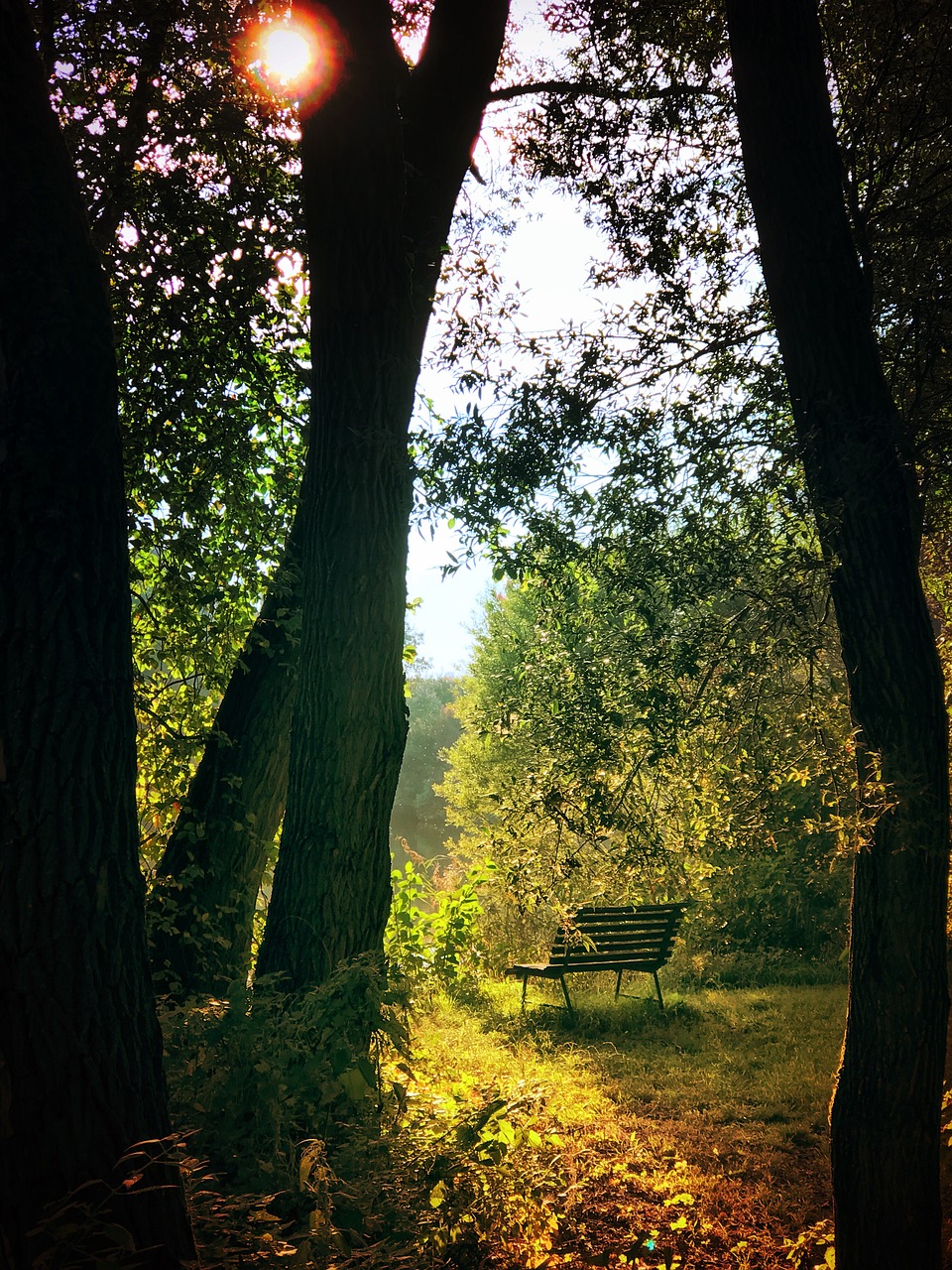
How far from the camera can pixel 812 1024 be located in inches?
364

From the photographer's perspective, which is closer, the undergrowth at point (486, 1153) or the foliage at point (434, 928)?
the undergrowth at point (486, 1153)

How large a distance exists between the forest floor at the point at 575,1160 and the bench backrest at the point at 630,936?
868 mm

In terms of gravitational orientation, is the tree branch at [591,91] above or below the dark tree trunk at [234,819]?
above

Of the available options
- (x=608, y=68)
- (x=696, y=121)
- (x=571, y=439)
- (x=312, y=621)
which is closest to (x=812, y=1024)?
(x=571, y=439)

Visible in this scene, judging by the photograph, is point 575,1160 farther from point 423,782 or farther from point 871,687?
point 423,782

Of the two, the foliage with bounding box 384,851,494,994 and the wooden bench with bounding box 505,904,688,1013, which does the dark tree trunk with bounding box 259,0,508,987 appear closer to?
the foliage with bounding box 384,851,494,994

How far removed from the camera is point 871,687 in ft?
14.0

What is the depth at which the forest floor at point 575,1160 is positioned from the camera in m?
3.09

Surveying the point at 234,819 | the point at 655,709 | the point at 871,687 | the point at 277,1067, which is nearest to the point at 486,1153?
the point at 277,1067

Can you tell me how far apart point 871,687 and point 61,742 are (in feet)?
12.7

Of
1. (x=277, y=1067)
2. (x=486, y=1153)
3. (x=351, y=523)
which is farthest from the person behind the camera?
(x=351, y=523)

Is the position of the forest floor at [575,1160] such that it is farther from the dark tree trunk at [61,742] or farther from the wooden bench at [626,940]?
the wooden bench at [626,940]

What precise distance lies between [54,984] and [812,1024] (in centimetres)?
947

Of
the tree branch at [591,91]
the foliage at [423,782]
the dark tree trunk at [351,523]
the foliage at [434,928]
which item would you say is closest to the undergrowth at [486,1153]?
the dark tree trunk at [351,523]
